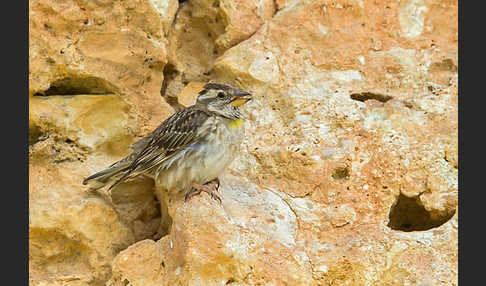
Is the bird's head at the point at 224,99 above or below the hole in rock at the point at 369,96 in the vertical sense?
below

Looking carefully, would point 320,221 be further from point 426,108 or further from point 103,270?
point 103,270

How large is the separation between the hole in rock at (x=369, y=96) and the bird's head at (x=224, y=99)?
1.07m

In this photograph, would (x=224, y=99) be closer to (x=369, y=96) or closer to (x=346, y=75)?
(x=346, y=75)

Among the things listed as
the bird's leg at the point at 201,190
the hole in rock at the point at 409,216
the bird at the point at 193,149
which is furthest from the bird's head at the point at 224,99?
the hole in rock at the point at 409,216

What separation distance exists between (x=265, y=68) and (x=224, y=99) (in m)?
0.57

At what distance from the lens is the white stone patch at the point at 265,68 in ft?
18.7

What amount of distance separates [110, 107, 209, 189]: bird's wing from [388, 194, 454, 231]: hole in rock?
189 centimetres

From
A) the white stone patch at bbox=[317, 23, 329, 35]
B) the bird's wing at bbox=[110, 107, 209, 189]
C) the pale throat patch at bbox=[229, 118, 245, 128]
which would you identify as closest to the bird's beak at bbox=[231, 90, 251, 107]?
the pale throat patch at bbox=[229, 118, 245, 128]

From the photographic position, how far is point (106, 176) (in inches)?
211

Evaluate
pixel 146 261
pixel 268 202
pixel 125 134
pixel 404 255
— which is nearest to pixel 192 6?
pixel 125 134

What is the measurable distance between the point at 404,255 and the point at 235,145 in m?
1.73

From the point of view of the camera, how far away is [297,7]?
595 cm

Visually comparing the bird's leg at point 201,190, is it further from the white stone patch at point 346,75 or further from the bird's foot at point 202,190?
the white stone patch at point 346,75

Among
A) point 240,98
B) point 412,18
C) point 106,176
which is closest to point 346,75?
point 412,18
